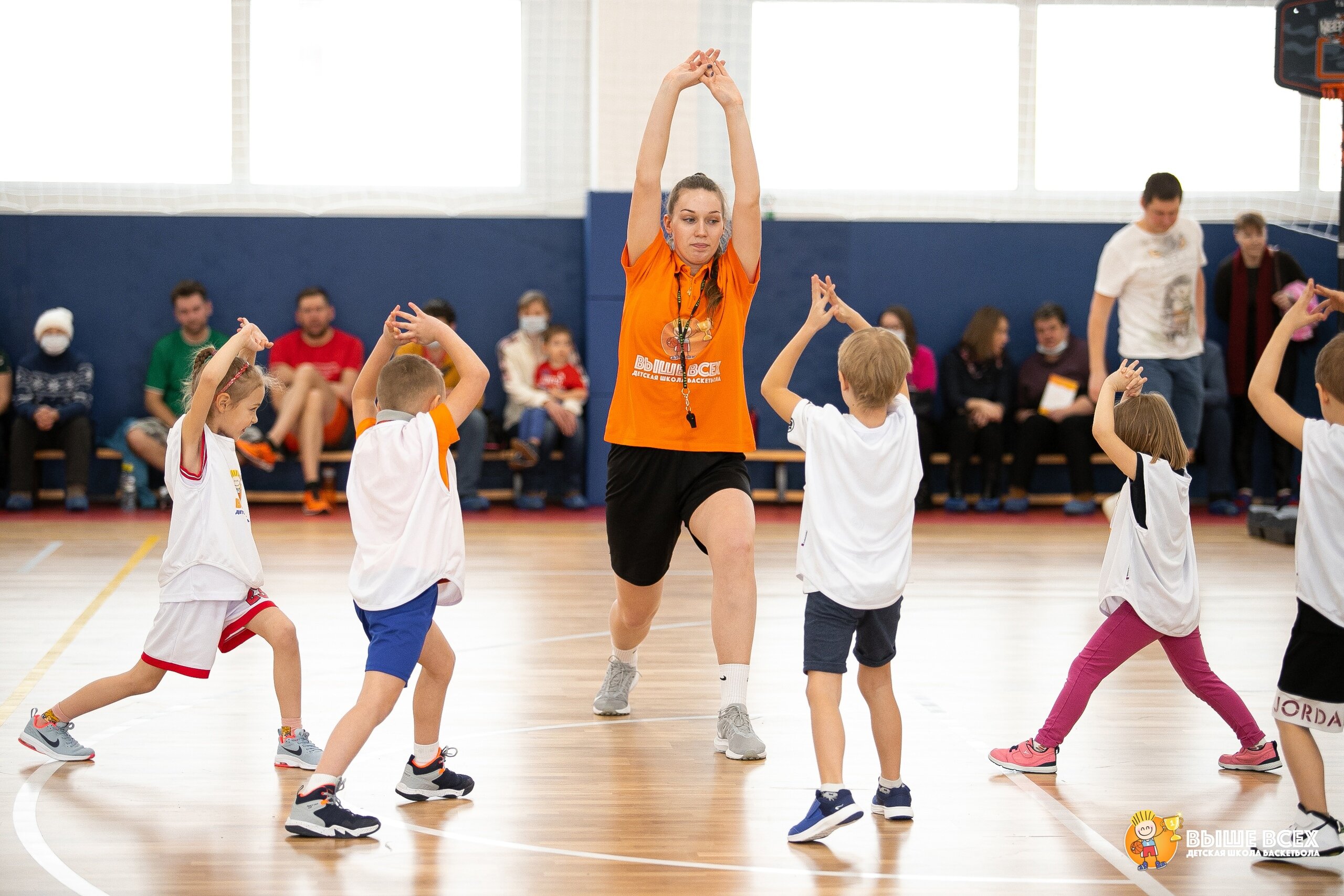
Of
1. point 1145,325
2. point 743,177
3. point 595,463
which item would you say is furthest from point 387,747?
point 595,463

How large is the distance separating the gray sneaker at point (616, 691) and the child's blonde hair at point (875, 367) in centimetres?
150

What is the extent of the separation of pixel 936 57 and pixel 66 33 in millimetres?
6980

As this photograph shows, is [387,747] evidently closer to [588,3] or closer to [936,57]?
[588,3]

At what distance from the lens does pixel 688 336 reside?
13.4 feet

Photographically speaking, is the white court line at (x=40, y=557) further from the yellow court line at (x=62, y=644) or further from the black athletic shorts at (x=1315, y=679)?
the black athletic shorts at (x=1315, y=679)

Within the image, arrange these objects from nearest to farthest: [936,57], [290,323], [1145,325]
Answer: [1145,325], [290,323], [936,57]

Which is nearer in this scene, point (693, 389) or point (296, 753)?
point (296, 753)

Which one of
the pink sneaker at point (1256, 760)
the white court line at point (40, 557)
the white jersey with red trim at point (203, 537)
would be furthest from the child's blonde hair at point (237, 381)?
the white court line at point (40, 557)

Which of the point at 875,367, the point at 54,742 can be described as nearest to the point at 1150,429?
the point at 875,367

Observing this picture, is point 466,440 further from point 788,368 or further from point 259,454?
point 788,368

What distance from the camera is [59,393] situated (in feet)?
32.0

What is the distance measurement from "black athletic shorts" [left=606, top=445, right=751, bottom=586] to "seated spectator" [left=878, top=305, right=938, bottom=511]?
607 cm

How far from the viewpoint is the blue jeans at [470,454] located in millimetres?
9688

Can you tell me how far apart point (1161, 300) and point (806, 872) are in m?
4.86
